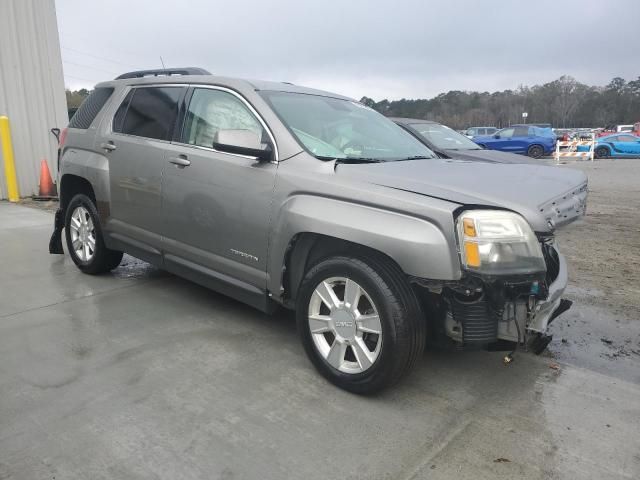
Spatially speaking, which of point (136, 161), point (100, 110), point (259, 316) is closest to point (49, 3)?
point (100, 110)

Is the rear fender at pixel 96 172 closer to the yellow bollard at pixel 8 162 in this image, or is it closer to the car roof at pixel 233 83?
the car roof at pixel 233 83

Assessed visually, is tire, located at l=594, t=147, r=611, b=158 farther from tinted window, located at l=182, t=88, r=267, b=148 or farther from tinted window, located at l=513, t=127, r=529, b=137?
tinted window, located at l=182, t=88, r=267, b=148

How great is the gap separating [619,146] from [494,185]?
24638 millimetres

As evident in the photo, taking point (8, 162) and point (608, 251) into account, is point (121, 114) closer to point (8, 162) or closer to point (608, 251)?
A: point (608, 251)

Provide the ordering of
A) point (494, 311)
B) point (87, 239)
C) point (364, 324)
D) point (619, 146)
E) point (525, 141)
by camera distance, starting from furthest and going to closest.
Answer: point (525, 141), point (619, 146), point (87, 239), point (364, 324), point (494, 311)

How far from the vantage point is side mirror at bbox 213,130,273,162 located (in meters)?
3.23

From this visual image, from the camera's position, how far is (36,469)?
223cm

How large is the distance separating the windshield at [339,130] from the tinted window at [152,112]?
915 millimetres

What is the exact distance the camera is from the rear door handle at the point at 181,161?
374cm

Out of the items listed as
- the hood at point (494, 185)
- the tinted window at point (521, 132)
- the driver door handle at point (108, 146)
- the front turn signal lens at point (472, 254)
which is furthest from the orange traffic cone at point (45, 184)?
the tinted window at point (521, 132)

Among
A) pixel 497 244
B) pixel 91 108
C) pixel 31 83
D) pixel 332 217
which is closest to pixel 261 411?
pixel 332 217

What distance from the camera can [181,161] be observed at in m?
3.78

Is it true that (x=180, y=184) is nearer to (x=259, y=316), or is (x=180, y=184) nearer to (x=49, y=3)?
(x=259, y=316)

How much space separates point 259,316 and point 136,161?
1.61m
